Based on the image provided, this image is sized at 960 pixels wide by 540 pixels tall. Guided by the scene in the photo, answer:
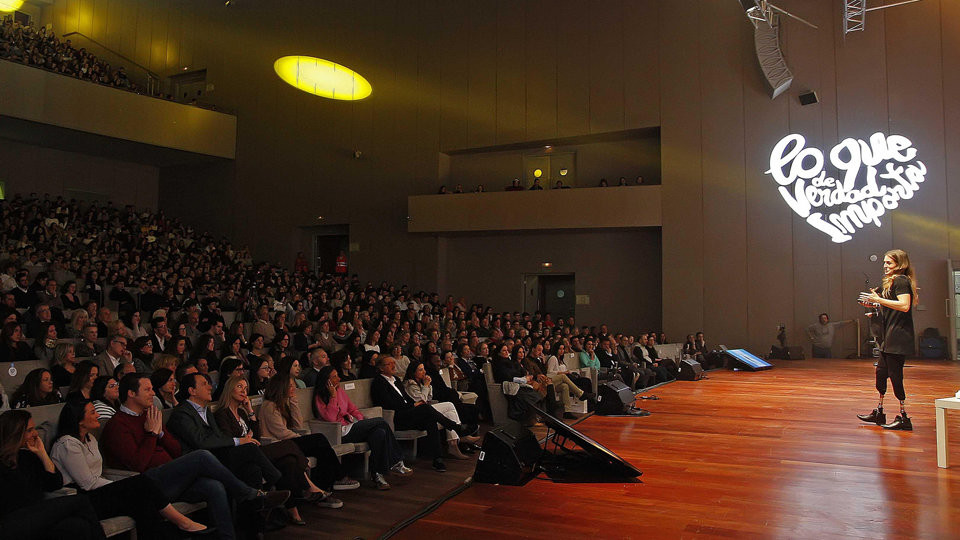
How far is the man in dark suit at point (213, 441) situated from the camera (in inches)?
146

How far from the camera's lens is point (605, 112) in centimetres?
1495

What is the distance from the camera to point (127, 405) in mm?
3639

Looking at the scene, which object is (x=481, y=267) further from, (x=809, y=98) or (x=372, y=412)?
(x=372, y=412)

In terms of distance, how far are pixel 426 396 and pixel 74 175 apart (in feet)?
49.7

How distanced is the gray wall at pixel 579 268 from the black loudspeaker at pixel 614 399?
28.2ft

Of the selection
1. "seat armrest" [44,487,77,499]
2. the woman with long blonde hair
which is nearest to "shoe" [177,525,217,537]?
"seat armrest" [44,487,77,499]

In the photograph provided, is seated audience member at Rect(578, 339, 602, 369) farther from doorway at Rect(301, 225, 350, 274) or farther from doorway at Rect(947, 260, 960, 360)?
doorway at Rect(301, 225, 350, 274)

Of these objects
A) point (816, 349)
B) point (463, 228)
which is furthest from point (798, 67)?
point (463, 228)

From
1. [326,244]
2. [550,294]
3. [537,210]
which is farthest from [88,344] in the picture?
[326,244]

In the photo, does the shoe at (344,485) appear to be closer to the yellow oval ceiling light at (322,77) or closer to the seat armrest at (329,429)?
the seat armrest at (329,429)

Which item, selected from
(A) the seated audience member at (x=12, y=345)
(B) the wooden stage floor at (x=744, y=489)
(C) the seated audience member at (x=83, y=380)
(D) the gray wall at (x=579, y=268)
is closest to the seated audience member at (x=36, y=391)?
(C) the seated audience member at (x=83, y=380)

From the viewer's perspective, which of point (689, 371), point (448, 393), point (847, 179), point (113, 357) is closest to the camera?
point (113, 357)

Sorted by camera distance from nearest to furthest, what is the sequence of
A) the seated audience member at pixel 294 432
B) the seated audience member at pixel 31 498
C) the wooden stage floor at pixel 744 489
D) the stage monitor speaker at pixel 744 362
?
the seated audience member at pixel 31 498 < the wooden stage floor at pixel 744 489 < the seated audience member at pixel 294 432 < the stage monitor speaker at pixel 744 362

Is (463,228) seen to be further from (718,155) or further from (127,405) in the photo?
(127,405)
